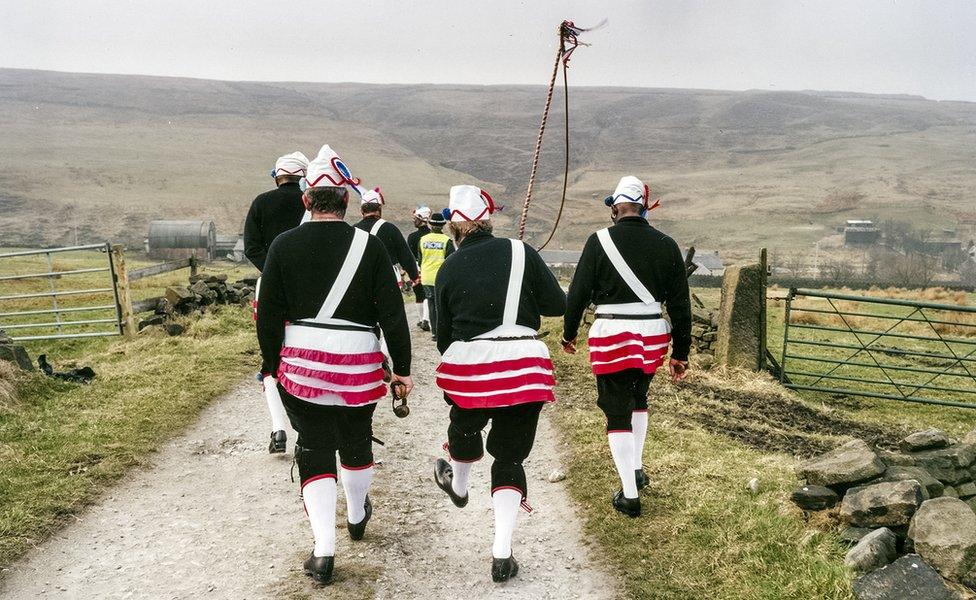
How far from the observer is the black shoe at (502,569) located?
13.8 feet

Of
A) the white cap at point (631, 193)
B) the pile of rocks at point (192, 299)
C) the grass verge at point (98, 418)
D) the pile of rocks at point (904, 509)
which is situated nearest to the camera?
the pile of rocks at point (904, 509)

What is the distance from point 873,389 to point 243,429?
31.9ft

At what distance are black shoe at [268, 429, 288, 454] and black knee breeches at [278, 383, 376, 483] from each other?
2.18m

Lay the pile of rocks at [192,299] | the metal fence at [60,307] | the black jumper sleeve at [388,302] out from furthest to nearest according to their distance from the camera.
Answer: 1. the metal fence at [60,307]
2. the pile of rocks at [192,299]
3. the black jumper sleeve at [388,302]

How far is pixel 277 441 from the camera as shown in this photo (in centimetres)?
622

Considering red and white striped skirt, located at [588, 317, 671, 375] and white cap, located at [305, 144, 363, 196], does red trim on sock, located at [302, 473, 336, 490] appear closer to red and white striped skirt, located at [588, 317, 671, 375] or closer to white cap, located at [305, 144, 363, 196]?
white cap, located at [305, 144, 363, 196]

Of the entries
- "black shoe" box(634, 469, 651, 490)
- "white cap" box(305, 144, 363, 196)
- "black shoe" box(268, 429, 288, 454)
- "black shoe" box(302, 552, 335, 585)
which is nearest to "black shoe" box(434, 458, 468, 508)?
"black shoe" box(302, 552, 335, 585)

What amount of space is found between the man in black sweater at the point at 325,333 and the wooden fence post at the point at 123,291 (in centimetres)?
875

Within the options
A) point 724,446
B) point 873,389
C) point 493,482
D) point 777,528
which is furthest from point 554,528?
point 873,389

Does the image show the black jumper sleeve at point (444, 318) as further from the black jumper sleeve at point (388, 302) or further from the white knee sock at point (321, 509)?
the white knee sock at point (321, 509)

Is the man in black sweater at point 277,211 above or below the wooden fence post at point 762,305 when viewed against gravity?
above

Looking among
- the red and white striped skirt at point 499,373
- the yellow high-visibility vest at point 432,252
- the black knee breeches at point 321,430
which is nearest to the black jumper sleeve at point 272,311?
the black knee breeches at point 321,430

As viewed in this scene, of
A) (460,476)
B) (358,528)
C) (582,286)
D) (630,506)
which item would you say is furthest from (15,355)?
(630,506)

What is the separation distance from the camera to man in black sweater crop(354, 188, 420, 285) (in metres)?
7.88
